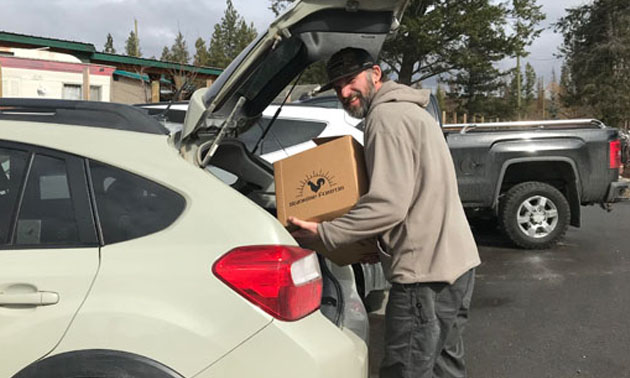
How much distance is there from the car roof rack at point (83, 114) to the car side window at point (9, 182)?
153 mm

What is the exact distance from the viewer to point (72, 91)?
13.4m

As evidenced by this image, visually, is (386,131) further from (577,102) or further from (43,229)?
(577,102)

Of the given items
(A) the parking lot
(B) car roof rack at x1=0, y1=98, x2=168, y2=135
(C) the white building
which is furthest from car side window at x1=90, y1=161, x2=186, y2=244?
(C) the white building

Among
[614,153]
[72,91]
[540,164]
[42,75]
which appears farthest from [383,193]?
[72,91]

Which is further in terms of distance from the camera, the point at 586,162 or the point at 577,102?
the point at 577,102

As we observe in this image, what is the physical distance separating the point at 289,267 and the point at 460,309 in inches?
41.8

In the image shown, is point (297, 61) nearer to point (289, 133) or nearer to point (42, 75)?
point (289, 133)

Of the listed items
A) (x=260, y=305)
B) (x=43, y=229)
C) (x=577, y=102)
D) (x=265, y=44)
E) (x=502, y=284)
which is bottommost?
(x=502, y=284)

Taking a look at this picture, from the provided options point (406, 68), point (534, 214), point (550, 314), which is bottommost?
point (550, 314)

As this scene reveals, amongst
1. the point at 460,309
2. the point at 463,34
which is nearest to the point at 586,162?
the point at 460,309

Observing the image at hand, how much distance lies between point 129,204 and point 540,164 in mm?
5990

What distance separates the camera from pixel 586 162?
21.3ft

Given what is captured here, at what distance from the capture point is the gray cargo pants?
7.26 feet

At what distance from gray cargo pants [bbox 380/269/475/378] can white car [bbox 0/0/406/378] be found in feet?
0.65
